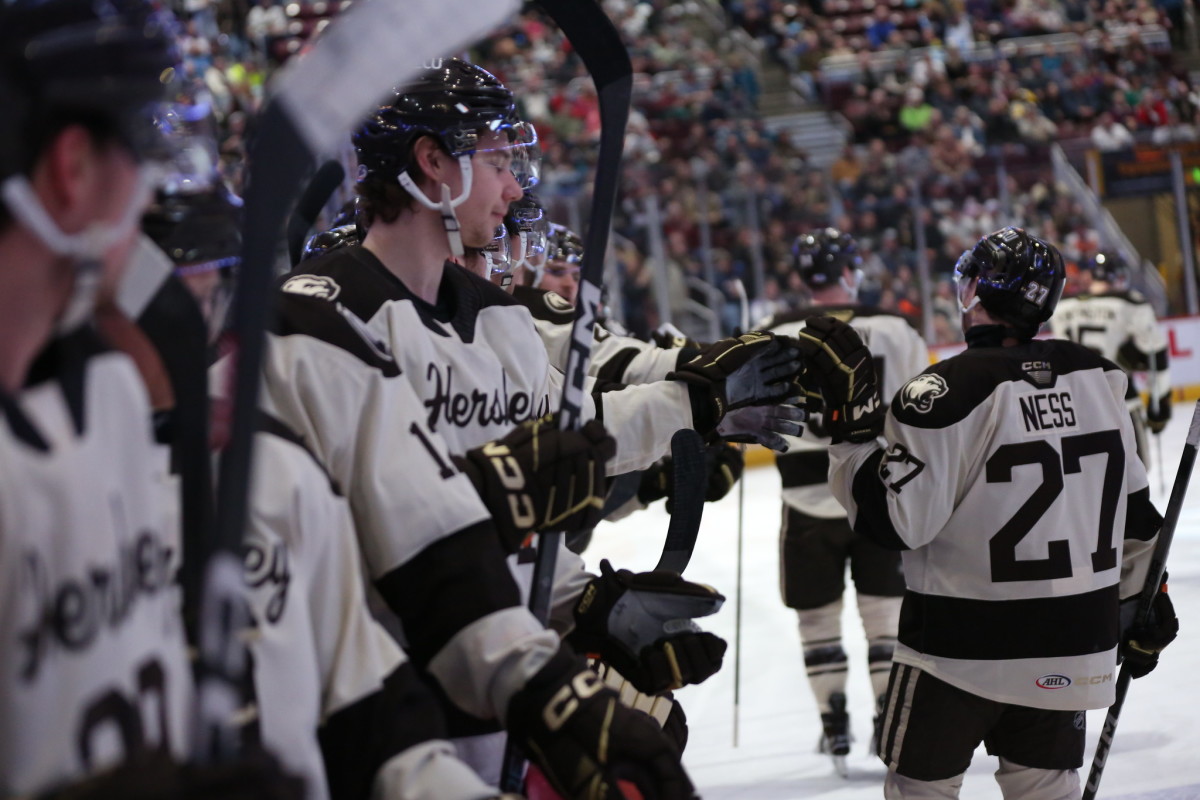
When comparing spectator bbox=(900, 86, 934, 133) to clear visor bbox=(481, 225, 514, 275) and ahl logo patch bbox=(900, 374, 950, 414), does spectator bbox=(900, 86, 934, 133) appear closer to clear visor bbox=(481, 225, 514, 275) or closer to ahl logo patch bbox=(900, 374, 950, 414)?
ahl logo patch bbox=(900, 374, 950, 414)

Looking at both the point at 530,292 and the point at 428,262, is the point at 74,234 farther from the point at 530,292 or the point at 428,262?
the point at 530,292

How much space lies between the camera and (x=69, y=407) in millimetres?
863

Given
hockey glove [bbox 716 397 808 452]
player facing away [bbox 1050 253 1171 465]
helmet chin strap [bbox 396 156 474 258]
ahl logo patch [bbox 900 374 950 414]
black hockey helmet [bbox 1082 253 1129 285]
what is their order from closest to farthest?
helmet chin strap [bbox 396 156 474 258], hockey glove [bbox 716 397 808 452], ahl logo patch [bbox 900 374 950 414], player facing away [bbox 1050 253 1171 465], black hockey helmet [bbox 1082 253 1129 285]

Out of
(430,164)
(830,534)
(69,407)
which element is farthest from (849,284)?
(69,407)

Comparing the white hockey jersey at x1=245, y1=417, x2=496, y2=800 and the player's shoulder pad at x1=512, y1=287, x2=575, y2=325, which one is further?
the player's shoulder pad at x1=512, y1=287, x2=575, y2=325

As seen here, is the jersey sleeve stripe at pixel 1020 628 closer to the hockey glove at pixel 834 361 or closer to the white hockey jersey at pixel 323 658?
the hockey glove at pixel 834 361

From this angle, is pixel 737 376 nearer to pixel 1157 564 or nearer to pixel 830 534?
pixel 1157 564

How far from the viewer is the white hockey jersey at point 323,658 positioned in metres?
1.15

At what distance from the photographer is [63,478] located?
0.84 meters

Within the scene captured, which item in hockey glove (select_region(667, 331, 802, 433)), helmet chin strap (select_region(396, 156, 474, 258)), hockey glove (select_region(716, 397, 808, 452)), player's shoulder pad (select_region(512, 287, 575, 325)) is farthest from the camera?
player's shoulder pad (select_region(512, 287, 575, 325))

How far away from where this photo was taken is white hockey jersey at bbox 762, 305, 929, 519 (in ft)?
14.0

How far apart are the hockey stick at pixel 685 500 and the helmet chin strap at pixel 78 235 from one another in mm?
1167

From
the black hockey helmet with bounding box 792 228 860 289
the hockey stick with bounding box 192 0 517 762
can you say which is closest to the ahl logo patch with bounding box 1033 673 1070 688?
the hockey stick with bounding box 192 0 517 762

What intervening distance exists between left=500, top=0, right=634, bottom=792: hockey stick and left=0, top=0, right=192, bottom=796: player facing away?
0.66 m
